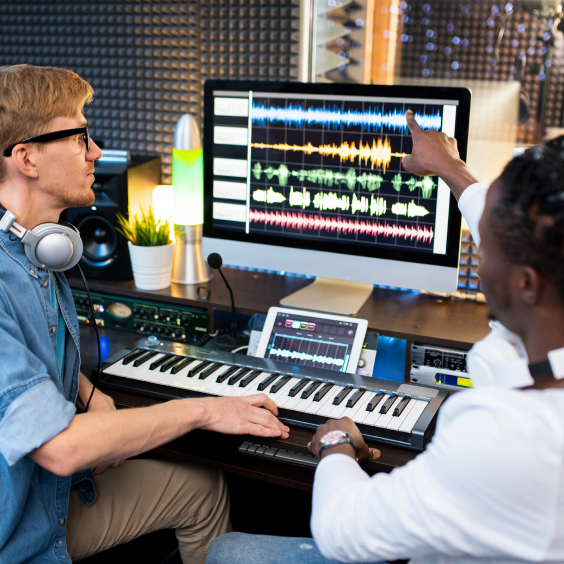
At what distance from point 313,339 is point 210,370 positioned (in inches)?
10.6

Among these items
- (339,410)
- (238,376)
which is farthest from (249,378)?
(339,410)

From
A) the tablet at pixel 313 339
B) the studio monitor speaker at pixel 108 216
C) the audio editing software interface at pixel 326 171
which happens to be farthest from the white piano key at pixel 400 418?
the studio monitor speaker at pixel 108 216

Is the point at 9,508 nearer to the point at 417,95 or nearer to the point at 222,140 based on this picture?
the point at 222,140

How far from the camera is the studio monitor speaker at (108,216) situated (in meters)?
1.80

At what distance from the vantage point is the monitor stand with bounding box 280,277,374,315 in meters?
1.58

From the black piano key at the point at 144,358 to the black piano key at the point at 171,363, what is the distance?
0.05 meters

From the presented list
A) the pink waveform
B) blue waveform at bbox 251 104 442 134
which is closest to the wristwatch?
the pink waveform

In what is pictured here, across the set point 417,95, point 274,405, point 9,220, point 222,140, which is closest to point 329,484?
point 274,405

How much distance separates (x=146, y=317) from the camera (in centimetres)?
177

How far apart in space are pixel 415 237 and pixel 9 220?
36.3 inches

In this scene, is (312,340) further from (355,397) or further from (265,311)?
(355,397)

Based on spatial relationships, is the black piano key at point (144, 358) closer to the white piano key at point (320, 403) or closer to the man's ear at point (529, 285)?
the white piano key at point (320, 403)

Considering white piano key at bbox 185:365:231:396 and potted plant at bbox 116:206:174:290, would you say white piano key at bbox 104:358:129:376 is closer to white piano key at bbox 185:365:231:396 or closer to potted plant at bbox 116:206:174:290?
white piano key at bbox 185:365:231:396

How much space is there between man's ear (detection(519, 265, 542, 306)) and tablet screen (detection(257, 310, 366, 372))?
75 cm
